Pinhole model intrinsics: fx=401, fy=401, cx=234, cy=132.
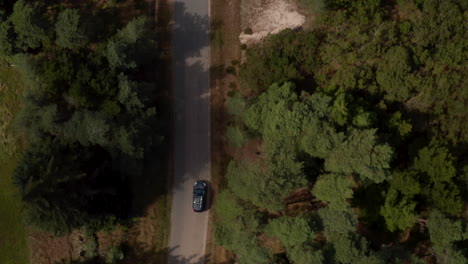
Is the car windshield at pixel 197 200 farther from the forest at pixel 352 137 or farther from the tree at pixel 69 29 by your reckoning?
the tree at pixel 69 29

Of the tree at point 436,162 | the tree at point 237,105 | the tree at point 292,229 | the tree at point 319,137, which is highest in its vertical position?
the tree at point 237,105

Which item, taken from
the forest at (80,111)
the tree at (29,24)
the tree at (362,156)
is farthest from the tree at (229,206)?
the tree at (29,24)

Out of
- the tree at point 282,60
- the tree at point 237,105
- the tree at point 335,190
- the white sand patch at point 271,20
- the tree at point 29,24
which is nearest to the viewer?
the tree at point 335,190

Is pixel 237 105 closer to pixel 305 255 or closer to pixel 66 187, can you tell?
pixel 305 255

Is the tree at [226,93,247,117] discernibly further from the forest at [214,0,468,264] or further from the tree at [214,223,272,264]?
the tree at [214,223,272,264]

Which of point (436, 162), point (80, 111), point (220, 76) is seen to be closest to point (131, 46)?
point (80, 111)

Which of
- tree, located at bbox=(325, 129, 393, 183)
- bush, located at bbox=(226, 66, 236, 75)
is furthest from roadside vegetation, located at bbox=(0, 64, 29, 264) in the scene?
tree, located at bbox=(325, 129, 393, 183)
